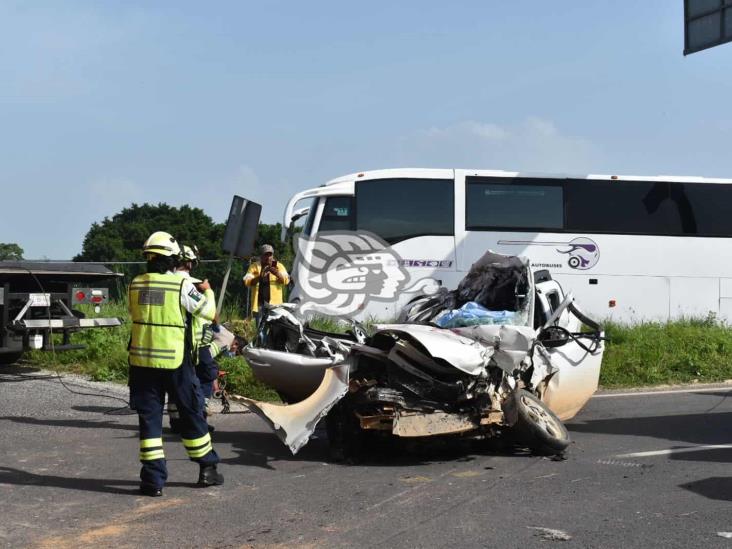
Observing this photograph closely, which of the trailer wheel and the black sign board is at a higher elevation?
the black sign board

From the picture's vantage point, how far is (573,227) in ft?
58.4

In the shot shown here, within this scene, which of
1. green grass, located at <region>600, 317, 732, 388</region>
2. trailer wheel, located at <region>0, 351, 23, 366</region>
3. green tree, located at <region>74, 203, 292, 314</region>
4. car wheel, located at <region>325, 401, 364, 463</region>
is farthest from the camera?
green tree, located at <region>74, 203, 292, 314</region>

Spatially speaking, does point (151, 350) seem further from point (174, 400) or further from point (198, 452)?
point (198, 452)

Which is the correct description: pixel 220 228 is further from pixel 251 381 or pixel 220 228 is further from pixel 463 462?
pixel 463 462

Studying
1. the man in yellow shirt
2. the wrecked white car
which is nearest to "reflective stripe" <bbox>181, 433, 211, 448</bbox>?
the wrecked white car

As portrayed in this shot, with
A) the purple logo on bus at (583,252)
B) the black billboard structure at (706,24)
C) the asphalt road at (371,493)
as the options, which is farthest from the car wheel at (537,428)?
the purple logo on bus at (583,252)

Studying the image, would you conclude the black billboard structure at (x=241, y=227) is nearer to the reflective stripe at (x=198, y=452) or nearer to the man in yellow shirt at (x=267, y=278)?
the reflective stripe at (x=198, y=452)

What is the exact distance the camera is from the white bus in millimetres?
17078

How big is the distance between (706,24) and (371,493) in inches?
459

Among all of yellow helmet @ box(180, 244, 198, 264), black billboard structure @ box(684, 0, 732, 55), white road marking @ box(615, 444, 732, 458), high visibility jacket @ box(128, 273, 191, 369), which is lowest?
white road marking @ box(615, 444, 732, 458)

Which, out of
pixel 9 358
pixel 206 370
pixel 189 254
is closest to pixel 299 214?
pixel 9 358

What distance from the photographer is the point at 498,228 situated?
57.6ft

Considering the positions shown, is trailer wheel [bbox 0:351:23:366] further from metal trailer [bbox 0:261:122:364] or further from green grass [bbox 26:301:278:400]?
green grass [bbox 26:301:278:400]

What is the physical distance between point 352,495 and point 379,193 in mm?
11527
